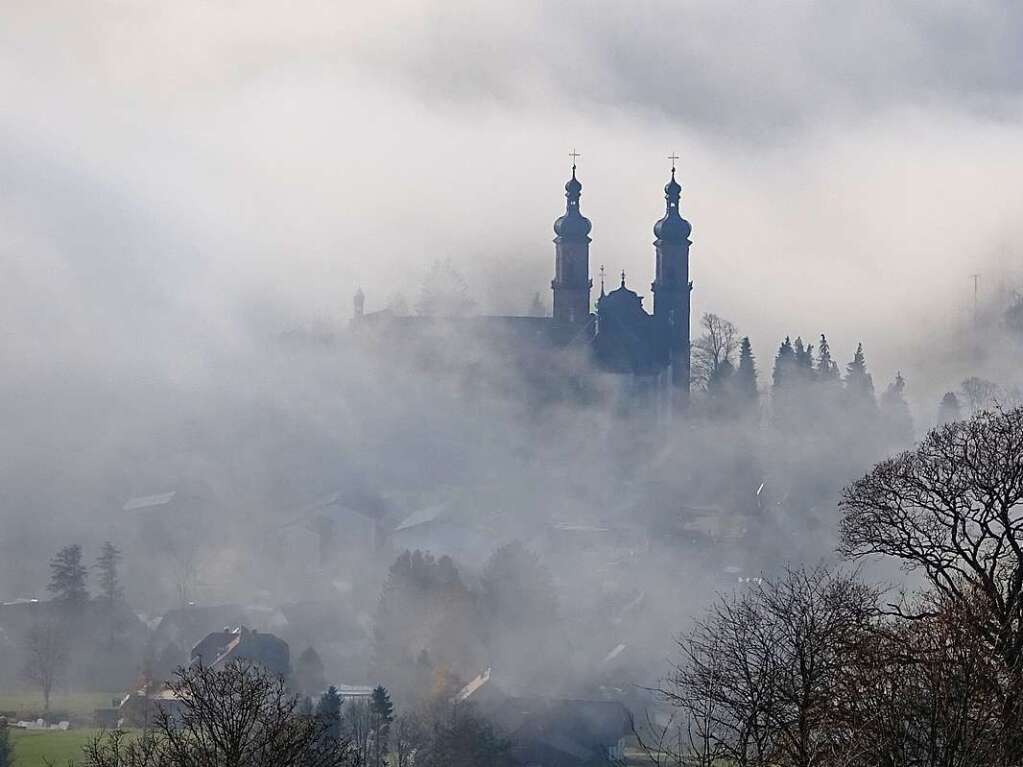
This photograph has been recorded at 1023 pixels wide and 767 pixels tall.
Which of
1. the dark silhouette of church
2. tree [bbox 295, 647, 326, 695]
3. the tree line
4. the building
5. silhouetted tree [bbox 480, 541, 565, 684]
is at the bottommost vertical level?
the tree line

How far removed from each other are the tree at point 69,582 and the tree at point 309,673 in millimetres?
12654

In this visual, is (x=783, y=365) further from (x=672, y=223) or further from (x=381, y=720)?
(x=381, y=720)

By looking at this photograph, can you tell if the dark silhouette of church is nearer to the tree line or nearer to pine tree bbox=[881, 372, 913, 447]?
pine tree bbox=[881, 372, 913, 447]

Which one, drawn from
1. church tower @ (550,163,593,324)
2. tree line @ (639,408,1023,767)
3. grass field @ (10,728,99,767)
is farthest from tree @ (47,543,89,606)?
tree line @ (639,408,1023,767)

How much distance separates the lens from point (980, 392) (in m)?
93.2

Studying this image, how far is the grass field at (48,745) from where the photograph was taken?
146 ft

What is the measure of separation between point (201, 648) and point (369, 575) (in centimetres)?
1905

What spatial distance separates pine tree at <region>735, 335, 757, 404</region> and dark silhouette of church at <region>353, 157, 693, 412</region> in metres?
3.01

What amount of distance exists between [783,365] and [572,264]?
1311 centimetres

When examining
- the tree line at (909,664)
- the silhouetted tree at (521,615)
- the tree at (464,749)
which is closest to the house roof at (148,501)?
the silhouetted tree at (521,615)

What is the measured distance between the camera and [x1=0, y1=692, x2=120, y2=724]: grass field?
5434cm

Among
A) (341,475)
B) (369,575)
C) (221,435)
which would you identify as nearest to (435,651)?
(369,575)

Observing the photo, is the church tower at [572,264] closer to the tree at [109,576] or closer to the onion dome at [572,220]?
the onion dome at [572,220]

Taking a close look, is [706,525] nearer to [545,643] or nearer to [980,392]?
[980,392]
